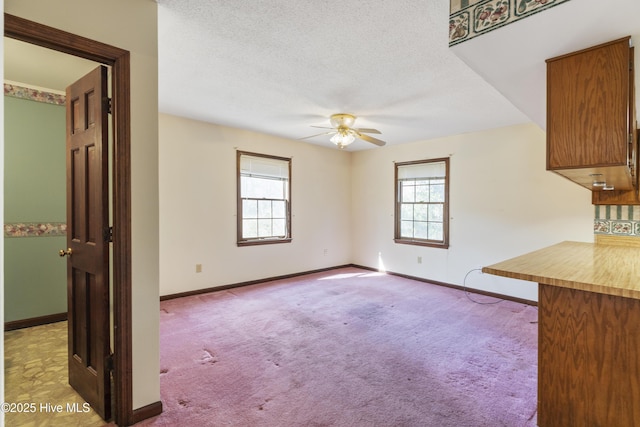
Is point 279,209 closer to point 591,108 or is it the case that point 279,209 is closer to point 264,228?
point 264,228

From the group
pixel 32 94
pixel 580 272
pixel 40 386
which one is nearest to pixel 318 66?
pixel 580 272

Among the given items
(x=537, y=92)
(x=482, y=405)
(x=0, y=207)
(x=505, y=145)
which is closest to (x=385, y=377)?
(x=482, y=405)

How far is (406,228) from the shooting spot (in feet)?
19.2

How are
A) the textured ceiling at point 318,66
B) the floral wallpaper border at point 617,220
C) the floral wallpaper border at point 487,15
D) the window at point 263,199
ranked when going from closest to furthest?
the floral wallpaper border at point 487,15, the textured ceiling at point 318,66, the floral wallpaper border at point 617,220, the window at point 263,199

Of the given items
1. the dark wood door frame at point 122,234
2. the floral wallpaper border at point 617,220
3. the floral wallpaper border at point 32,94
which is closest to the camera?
the dark wood door frame at point 122,234

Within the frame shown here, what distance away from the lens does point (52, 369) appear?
8.07ft

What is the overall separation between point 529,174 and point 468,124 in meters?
1.06

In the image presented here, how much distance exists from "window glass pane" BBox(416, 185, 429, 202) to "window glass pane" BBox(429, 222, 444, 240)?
0.44 metres

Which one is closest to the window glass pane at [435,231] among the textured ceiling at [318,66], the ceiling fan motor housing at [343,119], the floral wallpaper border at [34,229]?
the textured ceiling at [318,66]

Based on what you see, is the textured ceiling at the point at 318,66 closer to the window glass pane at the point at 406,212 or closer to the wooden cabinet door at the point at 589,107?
the wooden cabinet door at the point at 589,107

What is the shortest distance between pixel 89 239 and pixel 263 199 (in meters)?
3.37

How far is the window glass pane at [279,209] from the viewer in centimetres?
548

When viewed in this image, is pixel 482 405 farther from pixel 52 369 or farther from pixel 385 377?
pixel 52 369

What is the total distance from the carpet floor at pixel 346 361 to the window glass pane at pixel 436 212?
4.78ft
